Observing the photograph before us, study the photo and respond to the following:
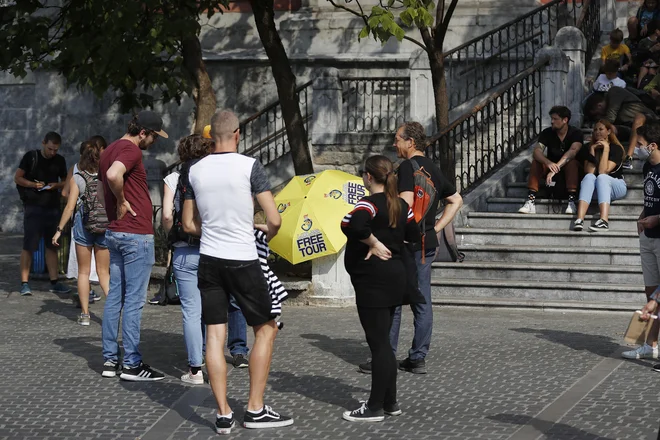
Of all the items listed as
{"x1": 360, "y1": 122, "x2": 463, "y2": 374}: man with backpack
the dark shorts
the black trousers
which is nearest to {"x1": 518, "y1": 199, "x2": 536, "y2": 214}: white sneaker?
{"x1": 360, "y1": 122, "x2": 463, "y2": 374}: man with backpack

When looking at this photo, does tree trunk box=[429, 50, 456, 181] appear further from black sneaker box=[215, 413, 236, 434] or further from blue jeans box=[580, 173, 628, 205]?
black sneaker box=[215, 413, 236, 434]

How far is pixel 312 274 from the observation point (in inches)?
507

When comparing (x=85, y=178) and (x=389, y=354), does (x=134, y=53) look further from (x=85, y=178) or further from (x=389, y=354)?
(x=389, y=354)

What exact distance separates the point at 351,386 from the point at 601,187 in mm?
5941

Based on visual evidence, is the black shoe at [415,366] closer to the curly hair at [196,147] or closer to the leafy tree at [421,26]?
the curly hair at [196,147]

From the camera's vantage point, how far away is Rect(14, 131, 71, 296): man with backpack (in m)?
13.6

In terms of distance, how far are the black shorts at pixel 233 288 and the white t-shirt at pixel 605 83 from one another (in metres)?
10.0

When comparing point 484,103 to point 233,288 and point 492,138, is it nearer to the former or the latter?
point 492,138

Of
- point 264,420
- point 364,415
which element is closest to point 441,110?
point 364,415

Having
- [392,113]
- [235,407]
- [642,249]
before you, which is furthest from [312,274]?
[392,113]

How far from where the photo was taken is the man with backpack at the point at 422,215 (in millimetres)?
8961

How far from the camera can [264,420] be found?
7488 millimetres

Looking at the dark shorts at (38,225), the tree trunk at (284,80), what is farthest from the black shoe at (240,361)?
the tree trunk at (284,80)

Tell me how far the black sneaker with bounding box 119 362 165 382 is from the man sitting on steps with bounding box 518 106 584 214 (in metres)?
6.56
